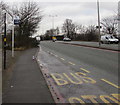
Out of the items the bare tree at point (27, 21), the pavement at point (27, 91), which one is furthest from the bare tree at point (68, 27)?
the pavement at point (27, 91)

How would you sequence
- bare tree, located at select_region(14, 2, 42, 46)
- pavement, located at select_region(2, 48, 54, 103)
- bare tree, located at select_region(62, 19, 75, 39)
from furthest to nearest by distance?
bare tree, located at select_region(62, 19, 75, 39) < bare tree, located at select_region(14, 2, 42, 46) < pavement, located at select_region(2, 48, 54, 103)

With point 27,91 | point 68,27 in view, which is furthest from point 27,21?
point 68,27

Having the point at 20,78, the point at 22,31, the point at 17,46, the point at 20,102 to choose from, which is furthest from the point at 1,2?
the point at 20,102

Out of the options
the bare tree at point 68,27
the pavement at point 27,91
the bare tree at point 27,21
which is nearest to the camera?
the pavement at point 27,91

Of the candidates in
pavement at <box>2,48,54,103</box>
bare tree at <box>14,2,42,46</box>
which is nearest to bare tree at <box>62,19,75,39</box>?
bare tree at <box>14,2,42,46</box>

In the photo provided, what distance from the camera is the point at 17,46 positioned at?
1040 inches

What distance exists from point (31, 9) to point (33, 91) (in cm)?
2870

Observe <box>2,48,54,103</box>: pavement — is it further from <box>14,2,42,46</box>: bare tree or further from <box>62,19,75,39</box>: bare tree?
<box>62,19,75,39</box>: bare tree

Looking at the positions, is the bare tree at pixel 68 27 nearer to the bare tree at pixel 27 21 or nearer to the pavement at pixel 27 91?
the bare tree at pixel 27 21

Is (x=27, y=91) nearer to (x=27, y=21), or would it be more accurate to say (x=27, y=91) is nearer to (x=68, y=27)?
(x=27, y=21)

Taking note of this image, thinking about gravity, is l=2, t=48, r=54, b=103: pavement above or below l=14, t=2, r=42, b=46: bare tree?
below

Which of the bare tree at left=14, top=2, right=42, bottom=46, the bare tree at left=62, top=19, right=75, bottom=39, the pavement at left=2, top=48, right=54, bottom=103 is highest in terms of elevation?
the bare tree at left=62, top=19, right=75, bottom=39

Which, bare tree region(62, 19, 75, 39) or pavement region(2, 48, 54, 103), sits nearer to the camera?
pavement region(2, 48, 54, 103)

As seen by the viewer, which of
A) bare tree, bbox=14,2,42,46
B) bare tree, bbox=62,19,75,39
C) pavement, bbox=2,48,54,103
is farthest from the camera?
bare tree, bbox=62,19,75,39
